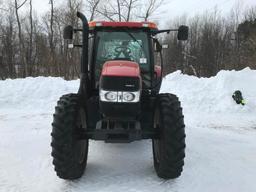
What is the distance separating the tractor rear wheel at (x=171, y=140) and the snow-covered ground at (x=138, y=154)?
0.19m

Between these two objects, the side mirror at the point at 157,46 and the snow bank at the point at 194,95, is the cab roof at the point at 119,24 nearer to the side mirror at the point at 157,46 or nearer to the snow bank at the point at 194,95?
the side mirror at the point at 157,46

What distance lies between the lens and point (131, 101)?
5.34m

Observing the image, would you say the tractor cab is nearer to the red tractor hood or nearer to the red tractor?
the red tractor

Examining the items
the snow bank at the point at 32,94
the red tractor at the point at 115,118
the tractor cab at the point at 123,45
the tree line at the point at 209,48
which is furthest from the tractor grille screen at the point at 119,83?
the tree line at the point at 209,48

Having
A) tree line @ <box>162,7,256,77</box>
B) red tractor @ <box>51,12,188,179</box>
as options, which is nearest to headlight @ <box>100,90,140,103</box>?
red tractor @ <box>51,12,188,179</box>

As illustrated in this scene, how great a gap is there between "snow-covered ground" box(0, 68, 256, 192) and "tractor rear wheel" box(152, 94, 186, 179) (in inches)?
7.3

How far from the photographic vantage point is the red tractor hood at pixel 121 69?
5.33 metres

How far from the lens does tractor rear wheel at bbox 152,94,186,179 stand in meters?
5.31

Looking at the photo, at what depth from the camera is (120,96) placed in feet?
17.4

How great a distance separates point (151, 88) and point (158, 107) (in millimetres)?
746

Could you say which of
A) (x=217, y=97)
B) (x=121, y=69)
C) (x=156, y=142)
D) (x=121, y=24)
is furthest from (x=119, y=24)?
(x=217, y=97)

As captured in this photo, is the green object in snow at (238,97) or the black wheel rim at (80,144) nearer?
the black wheel rim at (80,144)

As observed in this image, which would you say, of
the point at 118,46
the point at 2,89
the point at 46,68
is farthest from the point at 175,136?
the point at 46,68

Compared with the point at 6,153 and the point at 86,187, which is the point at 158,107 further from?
the point at 6,153
